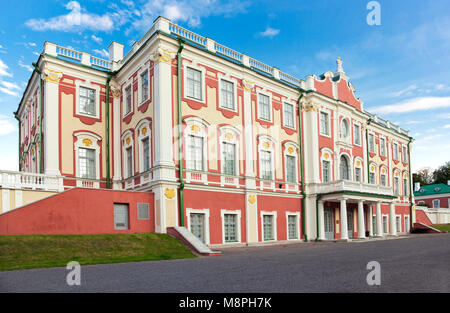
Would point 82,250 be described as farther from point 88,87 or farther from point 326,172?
point 326,172

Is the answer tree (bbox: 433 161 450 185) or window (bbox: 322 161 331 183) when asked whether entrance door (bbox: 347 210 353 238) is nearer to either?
window (bbox: 322 161 331 183)

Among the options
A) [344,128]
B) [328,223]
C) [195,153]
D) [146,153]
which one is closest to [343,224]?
[328,223]

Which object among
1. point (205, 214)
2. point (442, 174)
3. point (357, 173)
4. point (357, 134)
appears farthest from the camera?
point (442, 174)

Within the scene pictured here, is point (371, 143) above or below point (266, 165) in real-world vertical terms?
above

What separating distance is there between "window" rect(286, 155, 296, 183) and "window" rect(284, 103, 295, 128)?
2.36 m

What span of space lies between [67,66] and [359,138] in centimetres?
2425

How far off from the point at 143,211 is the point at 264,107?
37.8 feet

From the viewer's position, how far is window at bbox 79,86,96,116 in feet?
80.7

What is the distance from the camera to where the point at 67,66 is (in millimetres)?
23953

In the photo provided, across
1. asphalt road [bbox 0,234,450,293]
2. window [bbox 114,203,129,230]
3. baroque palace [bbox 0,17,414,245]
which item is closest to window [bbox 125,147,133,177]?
baroque palace [bbox 0,17,414,245]

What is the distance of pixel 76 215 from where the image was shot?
17578 mm
